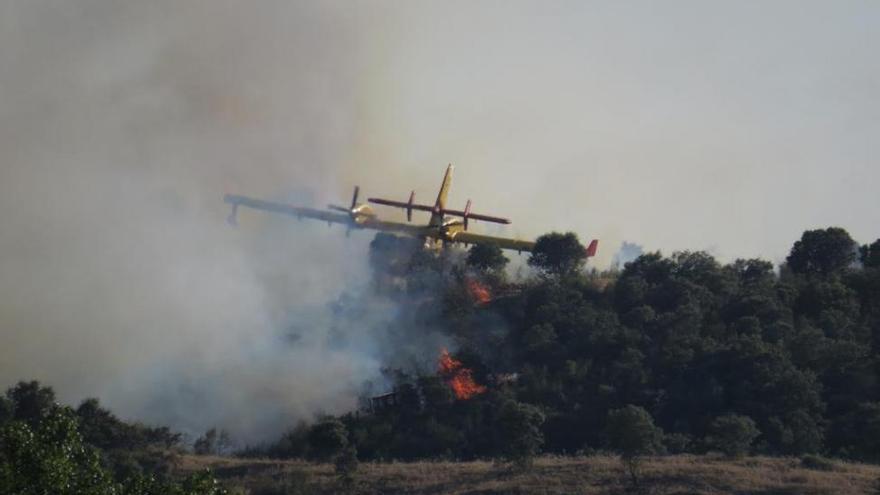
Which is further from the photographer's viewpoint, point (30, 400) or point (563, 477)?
point (30, 400)

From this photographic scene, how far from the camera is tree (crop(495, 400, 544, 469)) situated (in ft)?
293

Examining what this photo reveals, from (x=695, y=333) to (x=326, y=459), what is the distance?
35.7 metres

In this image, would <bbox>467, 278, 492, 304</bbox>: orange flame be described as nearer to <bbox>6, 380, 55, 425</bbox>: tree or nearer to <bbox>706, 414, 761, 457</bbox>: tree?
<bbox>706, 414, 761, 457</bbox>: tree

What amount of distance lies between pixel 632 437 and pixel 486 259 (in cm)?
5445

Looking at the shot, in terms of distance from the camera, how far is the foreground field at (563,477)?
82.8 meters

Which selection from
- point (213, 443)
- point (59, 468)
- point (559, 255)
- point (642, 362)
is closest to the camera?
point (59, 468)

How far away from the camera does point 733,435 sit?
9288 cm

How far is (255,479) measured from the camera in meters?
91.3

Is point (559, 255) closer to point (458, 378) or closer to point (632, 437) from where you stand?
point (458, 378)

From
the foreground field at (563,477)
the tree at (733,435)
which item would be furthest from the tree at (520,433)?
the tree at (733,435)

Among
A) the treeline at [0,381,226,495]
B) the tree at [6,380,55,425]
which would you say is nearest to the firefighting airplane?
the tree at [6,380,55,425]

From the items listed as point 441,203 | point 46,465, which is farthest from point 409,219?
point 46,465

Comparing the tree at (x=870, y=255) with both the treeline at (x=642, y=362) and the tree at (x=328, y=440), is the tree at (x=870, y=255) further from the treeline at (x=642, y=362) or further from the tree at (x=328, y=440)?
the tree at (x=328, y=440)

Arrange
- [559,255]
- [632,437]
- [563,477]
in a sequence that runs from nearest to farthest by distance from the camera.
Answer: [563,477]
[632,437]
[559,255]
